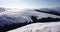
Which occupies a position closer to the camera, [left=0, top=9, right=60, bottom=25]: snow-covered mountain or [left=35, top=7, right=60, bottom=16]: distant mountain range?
[left=0, top=9, right=60, bottom=25]: snow-covered mountain

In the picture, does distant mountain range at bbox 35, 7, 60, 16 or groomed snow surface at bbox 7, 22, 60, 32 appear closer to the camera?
groomed snow surface at bbox 7, 22, 60, 32

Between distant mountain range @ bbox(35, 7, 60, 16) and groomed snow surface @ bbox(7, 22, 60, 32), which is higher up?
→ distant mountain range @ bbox(35, 7, 60, 16)

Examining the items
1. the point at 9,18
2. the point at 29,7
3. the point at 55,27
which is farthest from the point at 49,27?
the point at 9,18

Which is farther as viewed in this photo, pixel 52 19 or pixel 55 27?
pixel 52 19

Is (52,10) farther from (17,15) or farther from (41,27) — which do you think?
(17,15)

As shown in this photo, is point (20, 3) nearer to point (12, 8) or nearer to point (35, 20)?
point (12, 8)

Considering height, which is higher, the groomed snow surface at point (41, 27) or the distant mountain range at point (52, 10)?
the distant mountain range at point (52, 10)

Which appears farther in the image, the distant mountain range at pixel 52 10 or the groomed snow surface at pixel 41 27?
the distant mountain range at pixel 52 10

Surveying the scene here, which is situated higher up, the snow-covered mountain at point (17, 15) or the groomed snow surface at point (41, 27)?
the snow-covered mountain at point (17, 15)
